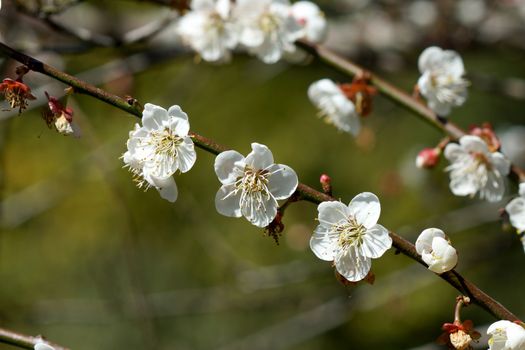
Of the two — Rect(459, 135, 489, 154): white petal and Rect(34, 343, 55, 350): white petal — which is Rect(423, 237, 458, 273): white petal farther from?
Rect(34, 343, 55, 350): white petal

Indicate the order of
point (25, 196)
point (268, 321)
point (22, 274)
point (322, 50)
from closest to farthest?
1. point (322, 50)
2. point (25, 196)
3. point (268, 321)
4. point (22, 274)

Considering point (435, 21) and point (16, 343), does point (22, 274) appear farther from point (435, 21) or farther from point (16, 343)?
point (16, 343)

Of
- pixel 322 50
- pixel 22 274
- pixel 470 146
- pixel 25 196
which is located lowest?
pixel 470 146

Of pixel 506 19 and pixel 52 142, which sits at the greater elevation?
pixel 52 142

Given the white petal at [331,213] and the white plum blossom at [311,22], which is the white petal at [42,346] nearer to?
the white petal at [331,213]

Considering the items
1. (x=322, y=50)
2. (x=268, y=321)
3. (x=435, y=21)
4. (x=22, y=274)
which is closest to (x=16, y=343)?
(x=322, y=50)

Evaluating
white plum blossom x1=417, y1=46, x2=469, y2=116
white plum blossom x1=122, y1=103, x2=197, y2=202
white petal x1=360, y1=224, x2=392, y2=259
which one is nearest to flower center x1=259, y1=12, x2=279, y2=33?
white plum blossom x1=417, y1=46, x2=469, y2=116

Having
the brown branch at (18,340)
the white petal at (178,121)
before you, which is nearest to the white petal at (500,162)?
the white petal at (178,121)

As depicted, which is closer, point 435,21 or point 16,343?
point 16,343
